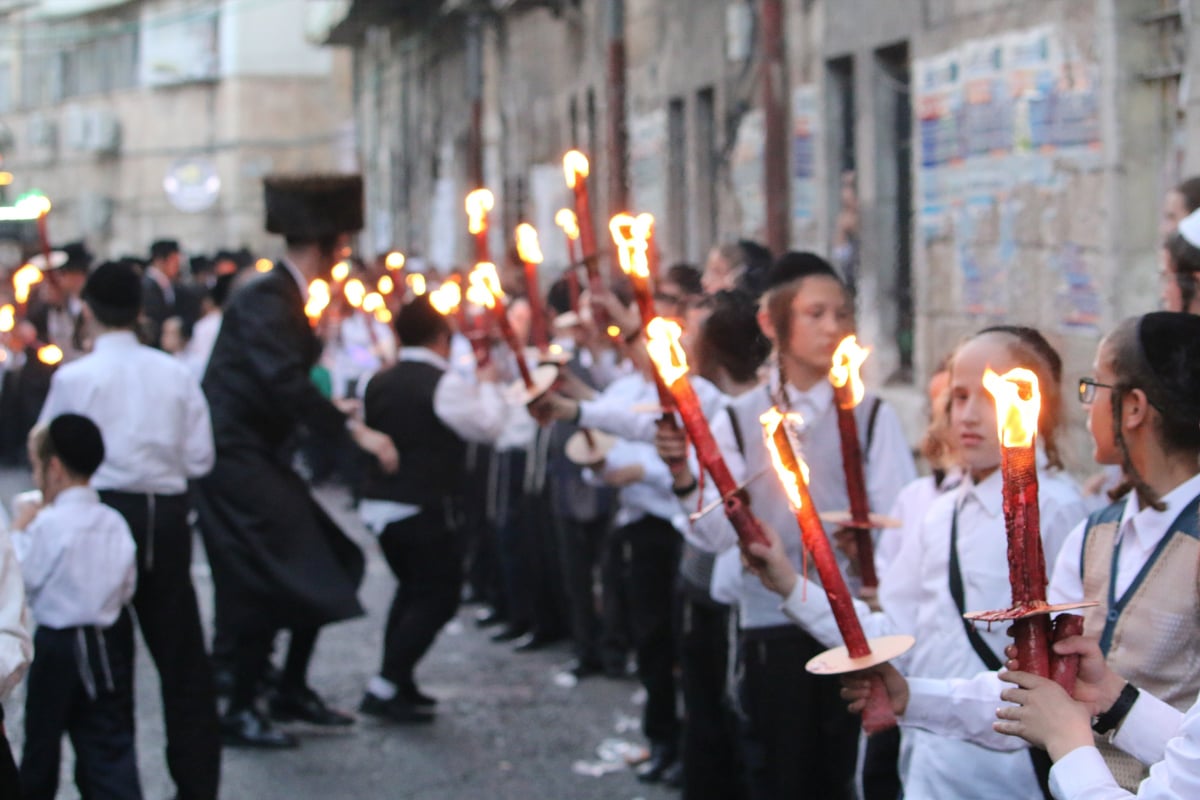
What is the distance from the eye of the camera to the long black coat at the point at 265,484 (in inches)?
307

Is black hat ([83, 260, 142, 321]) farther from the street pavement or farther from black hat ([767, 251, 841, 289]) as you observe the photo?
black hat ([767, 251, 841, 289])

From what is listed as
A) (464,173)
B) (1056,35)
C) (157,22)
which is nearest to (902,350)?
(1056,35)

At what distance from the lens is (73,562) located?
6121mm

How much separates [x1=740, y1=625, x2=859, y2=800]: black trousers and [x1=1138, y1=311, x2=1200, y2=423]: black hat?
73.9 inches

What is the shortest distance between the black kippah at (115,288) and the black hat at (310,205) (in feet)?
3.52

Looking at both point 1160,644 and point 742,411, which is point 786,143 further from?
point 1160,644

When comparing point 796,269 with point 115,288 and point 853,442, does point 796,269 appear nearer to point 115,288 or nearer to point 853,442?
point 853,442

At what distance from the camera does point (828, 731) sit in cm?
535

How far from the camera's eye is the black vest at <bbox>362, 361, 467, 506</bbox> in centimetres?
876

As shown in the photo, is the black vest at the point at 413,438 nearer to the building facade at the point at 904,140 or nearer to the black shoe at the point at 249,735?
the black shoe at the point at 249,735

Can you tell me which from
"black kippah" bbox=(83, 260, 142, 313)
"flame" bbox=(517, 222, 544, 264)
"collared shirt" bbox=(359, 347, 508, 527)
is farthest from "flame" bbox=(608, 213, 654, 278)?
"collared shirt" bbox=(359, 347, 508, 527)

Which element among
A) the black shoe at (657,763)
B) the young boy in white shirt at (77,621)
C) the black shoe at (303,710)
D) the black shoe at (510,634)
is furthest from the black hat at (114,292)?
the black shoe at (510,634)

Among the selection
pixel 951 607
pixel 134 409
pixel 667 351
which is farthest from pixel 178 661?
pixel 667 351

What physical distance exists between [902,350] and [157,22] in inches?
1373
